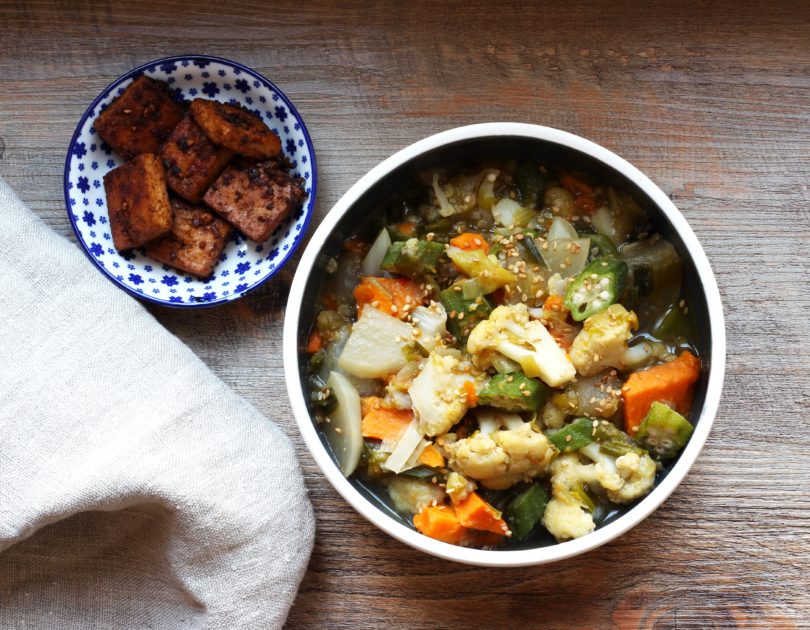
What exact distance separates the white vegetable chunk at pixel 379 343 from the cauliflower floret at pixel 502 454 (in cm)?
24

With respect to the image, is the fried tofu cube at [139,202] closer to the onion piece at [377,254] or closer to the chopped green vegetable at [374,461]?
the onion piece at [377,254]

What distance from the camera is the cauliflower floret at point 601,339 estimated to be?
197cm

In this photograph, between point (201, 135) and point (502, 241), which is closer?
point (502, 241)

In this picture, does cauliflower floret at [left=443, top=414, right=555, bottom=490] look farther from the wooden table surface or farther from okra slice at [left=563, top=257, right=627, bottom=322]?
the wooden table surface

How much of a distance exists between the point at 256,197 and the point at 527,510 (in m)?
1.13

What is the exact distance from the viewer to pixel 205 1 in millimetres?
2420

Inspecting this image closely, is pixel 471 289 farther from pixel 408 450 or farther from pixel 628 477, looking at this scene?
pixel 628 477

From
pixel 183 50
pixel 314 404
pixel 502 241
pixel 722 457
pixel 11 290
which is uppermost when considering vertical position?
pixel 183 50

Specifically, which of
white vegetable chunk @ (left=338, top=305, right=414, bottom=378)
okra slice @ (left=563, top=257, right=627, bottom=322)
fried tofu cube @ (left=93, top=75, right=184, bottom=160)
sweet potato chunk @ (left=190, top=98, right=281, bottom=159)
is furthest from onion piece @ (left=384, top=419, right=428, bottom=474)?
fried tofu cube @ (left=93, top=75, right=184, bottom=160)

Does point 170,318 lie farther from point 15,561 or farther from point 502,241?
point 502,241

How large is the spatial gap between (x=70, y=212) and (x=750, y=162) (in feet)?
6.40

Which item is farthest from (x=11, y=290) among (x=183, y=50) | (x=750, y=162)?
(x=750, y=162)

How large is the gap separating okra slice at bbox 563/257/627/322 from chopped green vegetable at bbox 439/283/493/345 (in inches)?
8.1

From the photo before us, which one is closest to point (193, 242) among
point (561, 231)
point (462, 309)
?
point (462, 309)
